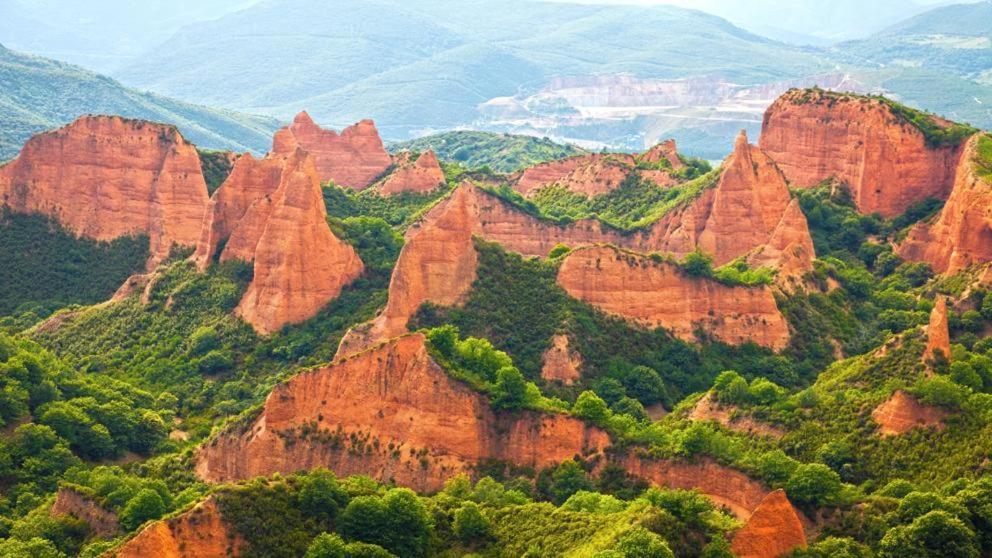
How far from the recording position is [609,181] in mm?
107750

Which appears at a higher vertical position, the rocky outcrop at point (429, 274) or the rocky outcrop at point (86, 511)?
the rocky outcrop at point (429, 274)

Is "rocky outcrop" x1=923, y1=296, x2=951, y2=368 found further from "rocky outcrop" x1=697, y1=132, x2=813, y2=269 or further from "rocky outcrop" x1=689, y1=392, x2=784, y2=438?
"rocky outcrop" x1=697, y1=132, x2=813, y2=269

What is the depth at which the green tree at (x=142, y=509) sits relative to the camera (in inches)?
2014

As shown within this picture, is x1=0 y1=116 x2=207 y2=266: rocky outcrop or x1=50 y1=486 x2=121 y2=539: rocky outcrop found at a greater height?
x1=0 y1=116 x2=207 y2=266: rocky outcrop

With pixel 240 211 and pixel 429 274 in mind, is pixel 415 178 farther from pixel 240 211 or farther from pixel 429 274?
pixel 429 274

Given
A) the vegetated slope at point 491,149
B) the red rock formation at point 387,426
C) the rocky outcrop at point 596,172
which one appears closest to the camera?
the red rock formation at point 387,426

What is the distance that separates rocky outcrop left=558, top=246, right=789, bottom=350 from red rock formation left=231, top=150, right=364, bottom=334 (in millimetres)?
11902

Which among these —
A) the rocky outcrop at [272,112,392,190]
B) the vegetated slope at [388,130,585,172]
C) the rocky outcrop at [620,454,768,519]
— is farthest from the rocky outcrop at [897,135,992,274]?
the vegetated slope at [388,130,585,172]

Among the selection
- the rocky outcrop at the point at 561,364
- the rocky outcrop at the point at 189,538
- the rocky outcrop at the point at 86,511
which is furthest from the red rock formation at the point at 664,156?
the rocky outcrop at the point at 189,538

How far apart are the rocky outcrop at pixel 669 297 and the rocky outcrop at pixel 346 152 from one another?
4461 cm

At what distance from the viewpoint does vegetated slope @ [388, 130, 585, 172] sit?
161625mm

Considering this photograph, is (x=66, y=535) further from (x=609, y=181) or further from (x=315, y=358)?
(x=609, y=181)

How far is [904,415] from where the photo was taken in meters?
55.8

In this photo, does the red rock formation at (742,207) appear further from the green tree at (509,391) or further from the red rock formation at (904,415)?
the red rock formation at (904,415)
